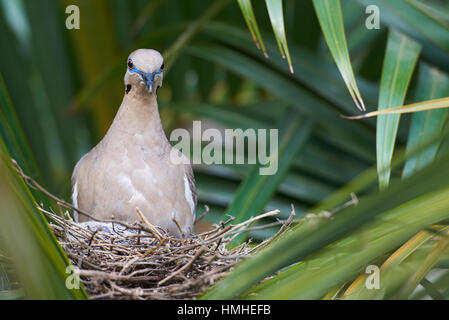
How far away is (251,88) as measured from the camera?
3215mm

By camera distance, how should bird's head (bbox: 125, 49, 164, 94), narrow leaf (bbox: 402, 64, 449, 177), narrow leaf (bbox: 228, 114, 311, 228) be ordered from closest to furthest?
narrow leaf (bbox: 402, 64, 449, 177) < bird's head (bbox: 125, 49, 164, 94) < narrow leaf (bbox: 228, 114, 311, 228)

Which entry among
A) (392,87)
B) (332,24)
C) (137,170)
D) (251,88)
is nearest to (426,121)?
(392,87)

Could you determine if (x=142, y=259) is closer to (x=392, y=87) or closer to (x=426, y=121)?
(x=392, y=87)

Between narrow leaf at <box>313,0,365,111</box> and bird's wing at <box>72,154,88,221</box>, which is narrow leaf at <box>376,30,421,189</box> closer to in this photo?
narrow leaf at <box>313,0,365,111</box>

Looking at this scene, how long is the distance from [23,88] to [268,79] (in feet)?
Answer: 4.12

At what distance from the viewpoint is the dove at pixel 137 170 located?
→ 175 cm

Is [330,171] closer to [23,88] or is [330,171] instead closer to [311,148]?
[311,148]

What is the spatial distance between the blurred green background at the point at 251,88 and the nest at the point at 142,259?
0.19 metres

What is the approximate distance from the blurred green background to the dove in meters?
A: 0.21

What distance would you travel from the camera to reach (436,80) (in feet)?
6.19

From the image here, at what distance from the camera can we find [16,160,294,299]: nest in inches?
49.9

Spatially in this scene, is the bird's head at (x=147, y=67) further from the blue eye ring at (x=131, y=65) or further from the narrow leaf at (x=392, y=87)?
the narrow leaf at (x=392, y=87)

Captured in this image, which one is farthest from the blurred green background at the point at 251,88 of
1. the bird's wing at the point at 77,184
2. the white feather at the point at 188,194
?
the bird's wing at the point at 77,184

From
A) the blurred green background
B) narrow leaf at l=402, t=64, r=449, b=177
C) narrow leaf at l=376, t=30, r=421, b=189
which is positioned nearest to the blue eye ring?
the blurred green background
